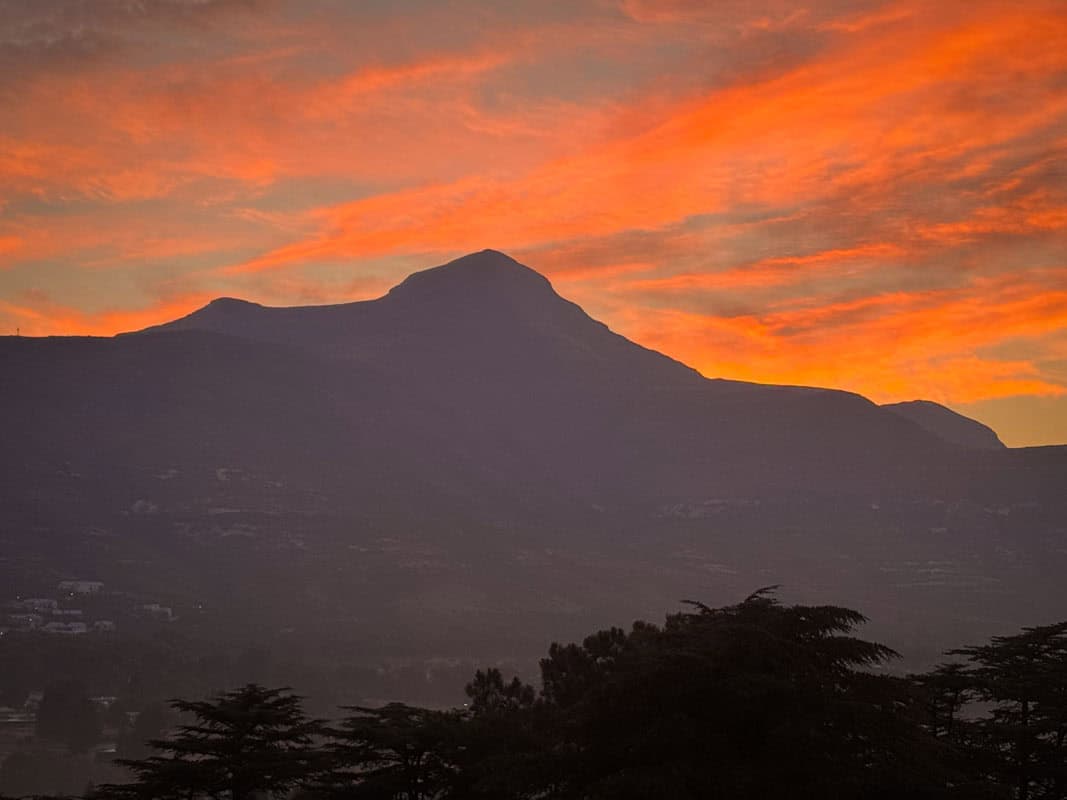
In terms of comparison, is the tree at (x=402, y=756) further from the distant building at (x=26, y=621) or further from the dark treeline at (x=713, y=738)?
the distant building at (x=26, y=621)

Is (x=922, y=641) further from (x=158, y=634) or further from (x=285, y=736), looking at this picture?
(x=285, y=736)

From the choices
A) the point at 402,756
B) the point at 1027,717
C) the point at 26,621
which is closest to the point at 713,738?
the point at 402,756

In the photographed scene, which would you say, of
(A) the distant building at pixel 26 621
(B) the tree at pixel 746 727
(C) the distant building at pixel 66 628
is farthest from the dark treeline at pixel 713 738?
(A) the distant building at pixel 26 621

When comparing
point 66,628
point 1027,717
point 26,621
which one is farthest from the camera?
point 26,621

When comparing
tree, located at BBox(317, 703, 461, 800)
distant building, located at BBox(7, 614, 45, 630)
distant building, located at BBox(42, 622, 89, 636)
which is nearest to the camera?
tree, located at BBox(317, 703, 461, 800)

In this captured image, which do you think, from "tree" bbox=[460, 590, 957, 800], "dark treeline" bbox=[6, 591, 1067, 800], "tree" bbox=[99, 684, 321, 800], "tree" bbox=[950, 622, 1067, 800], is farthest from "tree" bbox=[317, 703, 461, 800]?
"tree" bbox=[950, 622, 1067, 800]

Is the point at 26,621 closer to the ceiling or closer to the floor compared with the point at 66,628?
closer to the ceiling

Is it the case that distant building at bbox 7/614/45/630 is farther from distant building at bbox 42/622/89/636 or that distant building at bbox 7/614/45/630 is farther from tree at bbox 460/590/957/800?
tree at bbox 460/590/957/800

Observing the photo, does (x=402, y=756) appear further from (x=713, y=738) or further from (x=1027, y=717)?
(x=1027, y=717)

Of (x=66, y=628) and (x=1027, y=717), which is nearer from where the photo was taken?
(x=1027, y=717)

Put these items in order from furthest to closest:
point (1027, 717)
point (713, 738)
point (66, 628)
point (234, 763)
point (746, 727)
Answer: point (66, 628) < point (1027, 717) < point (234, 763) < point (746, 727) < point (713, 738)

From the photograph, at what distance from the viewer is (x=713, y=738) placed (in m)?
24.9

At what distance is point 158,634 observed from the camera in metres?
184

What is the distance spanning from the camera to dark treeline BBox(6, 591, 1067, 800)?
2408 cm
